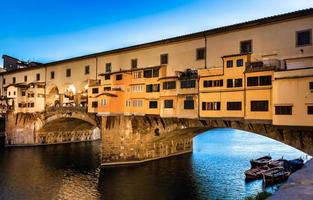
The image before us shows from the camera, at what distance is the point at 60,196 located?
97.0 feet

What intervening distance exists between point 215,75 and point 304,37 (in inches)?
368

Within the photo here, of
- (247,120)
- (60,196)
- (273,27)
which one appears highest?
(273,27)

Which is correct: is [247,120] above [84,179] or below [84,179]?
above

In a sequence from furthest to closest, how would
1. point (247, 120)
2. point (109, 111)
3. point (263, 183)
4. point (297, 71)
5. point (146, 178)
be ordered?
1. point (109, 111)
2. point (146, 178)
3. point (263, 183)
4. point (247, 120)
5. point (297, 71)

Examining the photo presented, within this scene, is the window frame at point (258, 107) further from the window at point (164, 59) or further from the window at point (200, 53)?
the window at point (164, 59)

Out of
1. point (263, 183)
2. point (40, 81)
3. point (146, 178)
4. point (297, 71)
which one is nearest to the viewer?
point (297, 71)

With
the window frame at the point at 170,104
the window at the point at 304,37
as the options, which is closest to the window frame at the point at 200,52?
the window frame at the point at 170,104

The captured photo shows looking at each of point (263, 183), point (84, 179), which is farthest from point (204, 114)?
point (84, 179)

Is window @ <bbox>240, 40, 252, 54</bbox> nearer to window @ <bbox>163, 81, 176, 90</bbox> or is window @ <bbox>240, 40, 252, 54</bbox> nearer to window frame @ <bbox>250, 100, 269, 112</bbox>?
window frame @ <bbox>250, 100, 269, 112</bbox>

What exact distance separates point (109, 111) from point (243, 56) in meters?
20.6

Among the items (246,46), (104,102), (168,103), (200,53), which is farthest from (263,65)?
(104,102)

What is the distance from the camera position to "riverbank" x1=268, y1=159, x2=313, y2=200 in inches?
578

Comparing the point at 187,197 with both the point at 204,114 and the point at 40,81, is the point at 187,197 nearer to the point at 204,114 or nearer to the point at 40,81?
the point at 204,114

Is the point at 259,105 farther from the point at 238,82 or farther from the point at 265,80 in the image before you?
the point at 238,82
